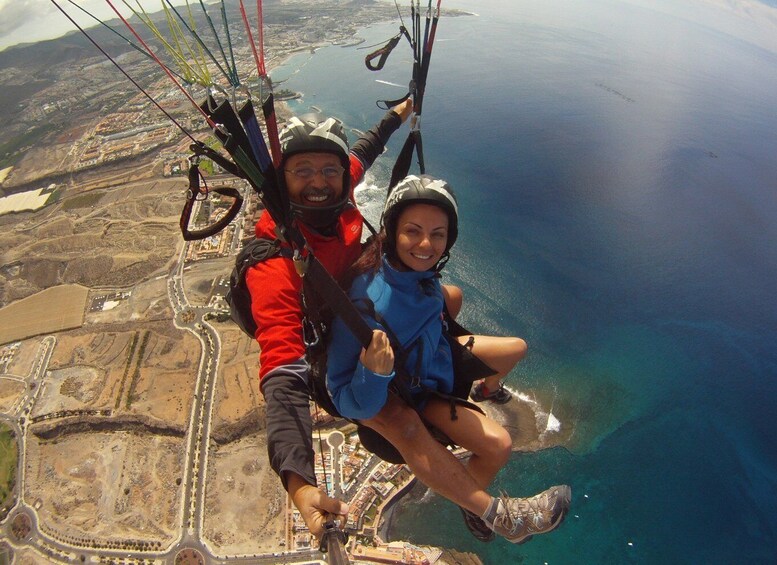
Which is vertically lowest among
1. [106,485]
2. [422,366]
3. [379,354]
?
[106,485]

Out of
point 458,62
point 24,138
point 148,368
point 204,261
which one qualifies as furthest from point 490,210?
point 24,138

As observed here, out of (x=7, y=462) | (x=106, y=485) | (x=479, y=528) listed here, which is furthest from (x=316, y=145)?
(x=7, y=462)

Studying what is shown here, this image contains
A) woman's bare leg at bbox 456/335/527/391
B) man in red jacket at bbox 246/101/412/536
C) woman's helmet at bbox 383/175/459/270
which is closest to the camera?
man in red jacket at bbox 246/101/412/536

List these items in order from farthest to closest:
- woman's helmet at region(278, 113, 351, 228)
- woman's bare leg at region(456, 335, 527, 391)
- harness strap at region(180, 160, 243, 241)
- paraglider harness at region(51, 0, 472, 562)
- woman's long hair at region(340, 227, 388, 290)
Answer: woman's bare leg at region(456, 335, 527, 391) → woman's long hair at region(340, 227, 388, 290) → woman's helmet at region(278, 113, 351, 228) → harness strap at region(180, 160, 243, 241) → paraglider harness at region(51, 0, 472, 562)

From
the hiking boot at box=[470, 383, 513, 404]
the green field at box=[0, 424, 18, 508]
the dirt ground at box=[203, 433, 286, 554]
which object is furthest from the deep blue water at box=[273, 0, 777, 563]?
the green field at box=[0, 424, 18, 508]

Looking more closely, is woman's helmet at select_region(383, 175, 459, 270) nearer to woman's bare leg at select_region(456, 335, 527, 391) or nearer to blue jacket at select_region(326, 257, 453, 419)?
blue jacket at select_region(326, 257, 453, 419)

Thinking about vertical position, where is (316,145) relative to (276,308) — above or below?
above

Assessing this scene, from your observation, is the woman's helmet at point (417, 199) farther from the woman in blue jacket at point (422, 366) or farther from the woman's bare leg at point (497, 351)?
the woman's bare leg at point (497, 351)

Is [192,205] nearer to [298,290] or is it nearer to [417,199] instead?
[298,290]
